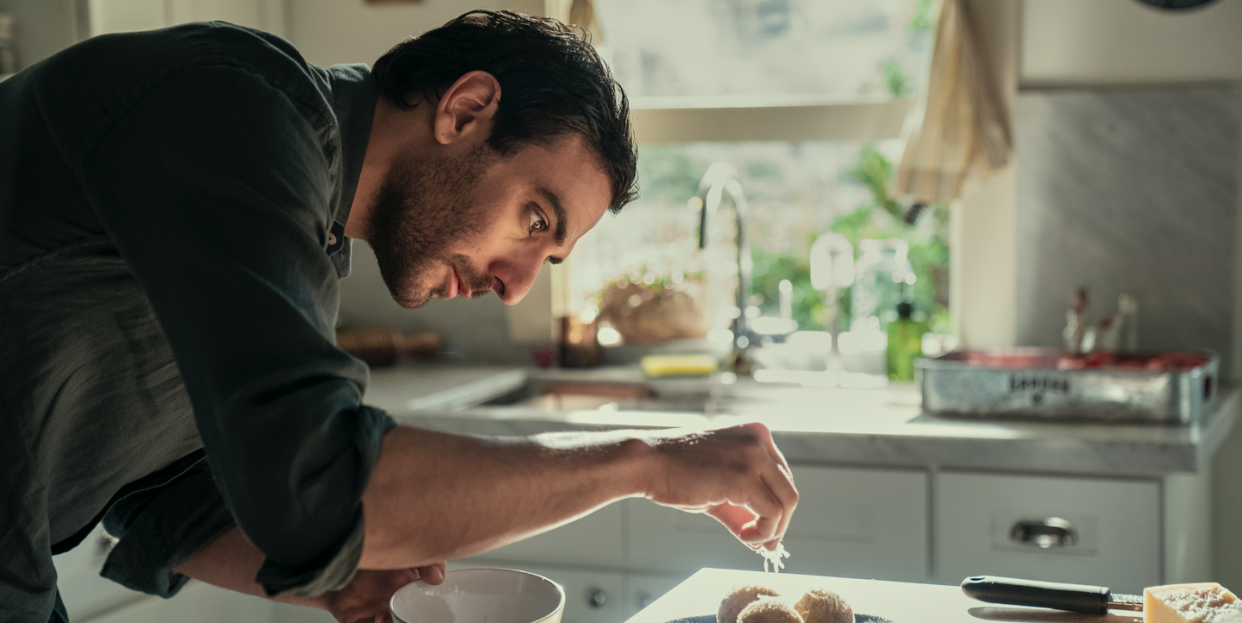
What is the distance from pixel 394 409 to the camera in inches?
80.7

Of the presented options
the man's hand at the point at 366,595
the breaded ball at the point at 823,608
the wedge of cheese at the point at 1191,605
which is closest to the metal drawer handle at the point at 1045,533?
the wedge of cheese at the point at 1191,605

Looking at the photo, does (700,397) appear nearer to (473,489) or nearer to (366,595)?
(366,595)

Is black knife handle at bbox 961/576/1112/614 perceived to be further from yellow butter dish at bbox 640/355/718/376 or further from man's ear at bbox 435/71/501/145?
yellow butter dish at bbox 640/355/718/376

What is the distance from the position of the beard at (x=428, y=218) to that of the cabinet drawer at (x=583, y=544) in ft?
3.01

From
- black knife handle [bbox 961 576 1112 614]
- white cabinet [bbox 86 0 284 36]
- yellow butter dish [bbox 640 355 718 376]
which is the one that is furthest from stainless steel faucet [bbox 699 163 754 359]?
black knife handle [bbox 961 576 1112 614]

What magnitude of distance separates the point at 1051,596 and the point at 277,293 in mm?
746

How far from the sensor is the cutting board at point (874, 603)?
3.14ft

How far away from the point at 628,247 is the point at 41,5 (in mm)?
1494

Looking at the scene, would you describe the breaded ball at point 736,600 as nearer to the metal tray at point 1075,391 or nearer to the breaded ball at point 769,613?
the breaded ball at point 769,613

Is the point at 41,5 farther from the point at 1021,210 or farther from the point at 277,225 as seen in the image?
the point at 1021,210

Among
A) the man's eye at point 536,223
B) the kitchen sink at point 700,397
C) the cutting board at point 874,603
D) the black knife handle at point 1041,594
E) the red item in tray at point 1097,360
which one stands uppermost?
the man's eye at point 536,223

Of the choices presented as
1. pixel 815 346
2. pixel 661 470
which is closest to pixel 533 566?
pixel 815 346

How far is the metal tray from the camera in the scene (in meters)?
1.83

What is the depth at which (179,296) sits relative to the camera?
649 millimetres
